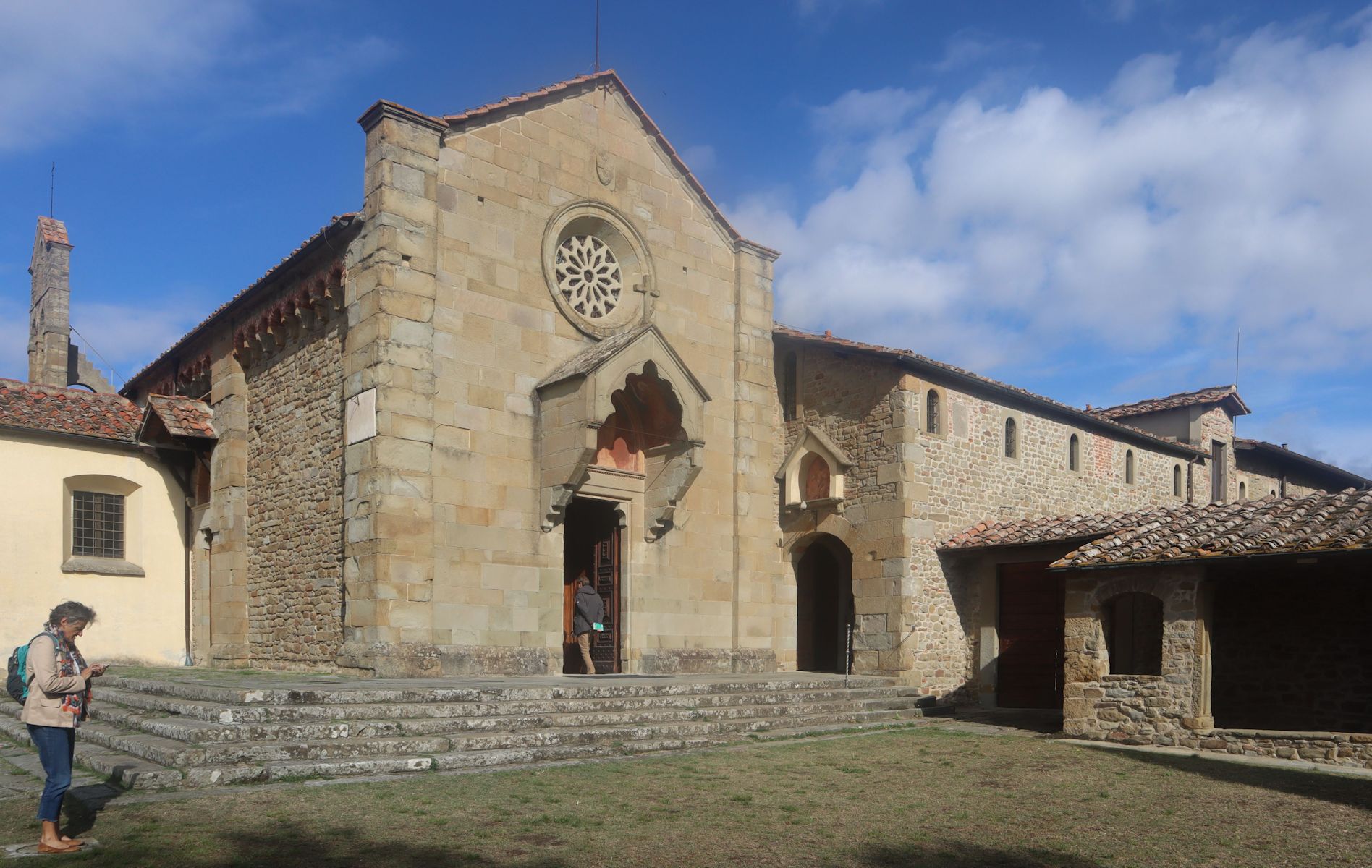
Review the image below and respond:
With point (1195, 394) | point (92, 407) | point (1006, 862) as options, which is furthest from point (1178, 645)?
point (92, 407)

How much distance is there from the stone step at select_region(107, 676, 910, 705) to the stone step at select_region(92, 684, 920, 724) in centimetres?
7

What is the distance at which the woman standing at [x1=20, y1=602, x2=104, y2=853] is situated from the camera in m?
7.32

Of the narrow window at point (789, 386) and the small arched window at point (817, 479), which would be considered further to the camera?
the narrow window at point (789, 386)

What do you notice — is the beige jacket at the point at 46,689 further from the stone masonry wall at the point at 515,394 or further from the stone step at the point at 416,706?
the stone masonry wall at the point at 515,394

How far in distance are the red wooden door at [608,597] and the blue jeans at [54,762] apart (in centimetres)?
1174

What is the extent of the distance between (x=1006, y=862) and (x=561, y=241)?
1391cm

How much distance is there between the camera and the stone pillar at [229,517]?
19.7 meters

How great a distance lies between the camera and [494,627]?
1689 cm

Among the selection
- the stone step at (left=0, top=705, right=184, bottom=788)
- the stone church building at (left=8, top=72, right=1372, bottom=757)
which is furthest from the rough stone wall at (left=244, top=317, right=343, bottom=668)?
the stone step at (left=0, top=705, right=184, bottom=788)

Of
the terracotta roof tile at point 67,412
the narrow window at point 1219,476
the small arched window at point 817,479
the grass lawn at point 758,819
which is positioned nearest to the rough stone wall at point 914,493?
the small arched window at point 817,479

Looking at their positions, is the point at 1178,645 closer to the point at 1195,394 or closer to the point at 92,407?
the point at 1195,394

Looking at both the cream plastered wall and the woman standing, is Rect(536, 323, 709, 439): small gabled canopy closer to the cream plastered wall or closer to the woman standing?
the cream plastered wall

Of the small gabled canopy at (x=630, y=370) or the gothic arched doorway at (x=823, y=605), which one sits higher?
the small gabled canopy at (x=630, y=370)

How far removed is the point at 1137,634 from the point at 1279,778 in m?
9.48
